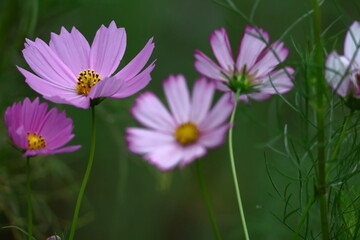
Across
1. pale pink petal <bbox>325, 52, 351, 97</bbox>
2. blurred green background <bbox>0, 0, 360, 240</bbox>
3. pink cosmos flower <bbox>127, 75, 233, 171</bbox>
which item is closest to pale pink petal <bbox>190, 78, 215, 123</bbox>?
pink cosmos flower <bbox>127, 75, 233, 171</bbox>

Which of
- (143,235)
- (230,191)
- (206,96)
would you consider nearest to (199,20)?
(230,191)

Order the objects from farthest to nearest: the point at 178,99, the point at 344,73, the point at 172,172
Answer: the point at 172,172, the point at 178,99, the point at 344,73

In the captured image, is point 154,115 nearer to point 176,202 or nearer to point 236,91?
point 236,91

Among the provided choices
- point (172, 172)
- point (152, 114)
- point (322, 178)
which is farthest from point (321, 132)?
point (172, 172)

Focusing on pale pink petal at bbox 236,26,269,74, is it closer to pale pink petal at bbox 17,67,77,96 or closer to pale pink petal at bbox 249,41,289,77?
pale pink petal at bbox 249,41,289,77

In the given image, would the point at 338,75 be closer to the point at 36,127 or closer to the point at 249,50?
the point at 249,50

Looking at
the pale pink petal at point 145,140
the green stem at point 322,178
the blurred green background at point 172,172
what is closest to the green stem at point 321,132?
the green stem at point 322,178
